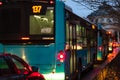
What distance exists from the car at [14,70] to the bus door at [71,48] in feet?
Result: 17.3

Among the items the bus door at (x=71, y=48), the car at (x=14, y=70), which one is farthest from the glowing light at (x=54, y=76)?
the car at (x=14, y=70)

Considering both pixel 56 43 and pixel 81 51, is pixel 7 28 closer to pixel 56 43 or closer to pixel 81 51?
pixel 56 43

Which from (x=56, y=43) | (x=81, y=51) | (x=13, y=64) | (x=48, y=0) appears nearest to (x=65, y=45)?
(x=56, y=43)

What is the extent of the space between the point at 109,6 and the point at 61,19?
5.63 feet

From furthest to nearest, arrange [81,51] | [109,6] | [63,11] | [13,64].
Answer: [81,51] < [63,11] < [109,6] < [13,64]

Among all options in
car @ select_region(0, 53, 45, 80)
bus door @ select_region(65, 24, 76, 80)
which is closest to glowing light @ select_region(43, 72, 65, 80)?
bus door @ select_region(65, 24, 76, 80)

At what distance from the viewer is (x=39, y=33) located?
1469 cm

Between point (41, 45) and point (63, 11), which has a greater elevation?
point (63, 11)

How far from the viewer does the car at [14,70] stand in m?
8.93

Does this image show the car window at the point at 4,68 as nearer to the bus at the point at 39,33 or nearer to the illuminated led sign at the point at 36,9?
the bus at the point at 39,33

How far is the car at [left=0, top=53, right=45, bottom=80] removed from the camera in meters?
8.93

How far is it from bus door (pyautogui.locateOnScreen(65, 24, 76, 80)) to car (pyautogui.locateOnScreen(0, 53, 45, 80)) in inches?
207

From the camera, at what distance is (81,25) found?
1914 centimetres

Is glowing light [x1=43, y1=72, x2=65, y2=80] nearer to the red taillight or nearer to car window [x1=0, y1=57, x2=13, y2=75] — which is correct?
the red taillight
